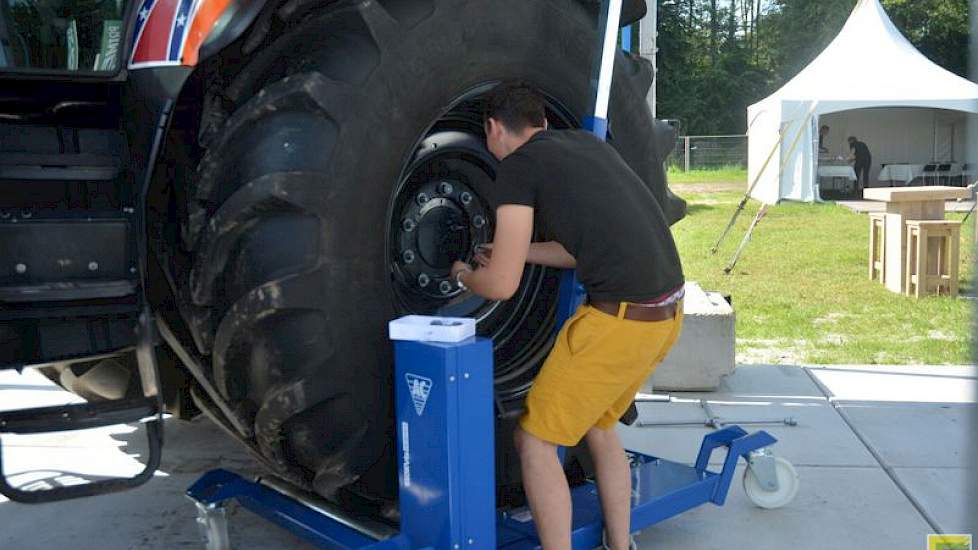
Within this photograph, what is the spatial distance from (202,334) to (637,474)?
1.76 meters

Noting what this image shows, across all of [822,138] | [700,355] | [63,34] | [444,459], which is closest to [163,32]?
[63,34]

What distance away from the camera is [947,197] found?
922cm

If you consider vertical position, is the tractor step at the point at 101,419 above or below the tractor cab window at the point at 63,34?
below

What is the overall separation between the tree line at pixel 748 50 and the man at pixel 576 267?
35.6 m

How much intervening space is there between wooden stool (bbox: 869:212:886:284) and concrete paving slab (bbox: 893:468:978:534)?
598cm

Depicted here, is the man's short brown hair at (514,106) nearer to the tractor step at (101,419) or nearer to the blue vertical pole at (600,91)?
Answer: the blue vertical pole at (600,91)

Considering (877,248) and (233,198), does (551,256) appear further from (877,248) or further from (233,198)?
(877,248)

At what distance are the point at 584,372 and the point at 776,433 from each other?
2.26 meters

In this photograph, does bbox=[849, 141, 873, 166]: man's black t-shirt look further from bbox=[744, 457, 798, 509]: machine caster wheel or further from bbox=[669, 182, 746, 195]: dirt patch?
bbox=[744, 457, 798, 509]: machine caster wheel

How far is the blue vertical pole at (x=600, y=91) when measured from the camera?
321 centimetres

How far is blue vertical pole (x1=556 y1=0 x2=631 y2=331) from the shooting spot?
3.21 meters

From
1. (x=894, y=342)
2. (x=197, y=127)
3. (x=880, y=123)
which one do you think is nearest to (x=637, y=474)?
(x=197, y=127)

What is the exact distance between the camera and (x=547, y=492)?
2955mm

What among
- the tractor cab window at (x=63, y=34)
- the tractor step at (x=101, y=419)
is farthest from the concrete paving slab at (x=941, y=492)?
the tractor cab window at (x=63, y=34)
